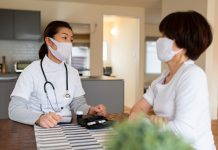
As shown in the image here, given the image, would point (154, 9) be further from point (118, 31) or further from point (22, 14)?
point (22, 14)

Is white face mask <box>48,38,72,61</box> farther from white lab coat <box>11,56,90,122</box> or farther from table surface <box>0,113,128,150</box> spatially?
table surface <box>0,113,128,150</box>

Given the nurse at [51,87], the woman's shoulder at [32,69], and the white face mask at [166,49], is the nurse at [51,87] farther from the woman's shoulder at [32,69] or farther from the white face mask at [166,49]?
the white face mask at [166,49]

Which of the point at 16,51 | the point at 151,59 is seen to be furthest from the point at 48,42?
the point at 151,59

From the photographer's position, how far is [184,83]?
1.11 meters

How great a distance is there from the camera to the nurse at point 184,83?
105 cm

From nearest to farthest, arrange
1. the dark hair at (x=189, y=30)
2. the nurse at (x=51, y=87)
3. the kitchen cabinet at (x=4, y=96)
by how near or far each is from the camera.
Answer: the dark hair at (x=189, y=30)
the nurse at (x=51, y=87)
the kitchen cabinet at (x=4, y=96)

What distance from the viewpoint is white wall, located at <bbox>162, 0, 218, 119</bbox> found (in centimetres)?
430

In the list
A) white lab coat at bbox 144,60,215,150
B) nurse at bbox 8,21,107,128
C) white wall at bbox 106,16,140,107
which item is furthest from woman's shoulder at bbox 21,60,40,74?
white wall at bbox 106,16,140,107

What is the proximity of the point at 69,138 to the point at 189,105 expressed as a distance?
1.67ft

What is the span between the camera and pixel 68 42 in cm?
179

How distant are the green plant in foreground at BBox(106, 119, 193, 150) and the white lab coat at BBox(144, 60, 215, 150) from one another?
0.60 metres

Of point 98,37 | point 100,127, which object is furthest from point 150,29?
point 100,127

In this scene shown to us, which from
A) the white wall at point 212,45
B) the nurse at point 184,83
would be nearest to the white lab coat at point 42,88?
the nurse at point 184,83

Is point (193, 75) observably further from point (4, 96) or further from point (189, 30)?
point (4, 96)
